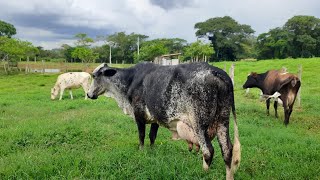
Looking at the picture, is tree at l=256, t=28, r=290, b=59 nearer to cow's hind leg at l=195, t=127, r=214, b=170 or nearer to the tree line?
the tree line

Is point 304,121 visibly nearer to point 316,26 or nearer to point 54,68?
point 54,68

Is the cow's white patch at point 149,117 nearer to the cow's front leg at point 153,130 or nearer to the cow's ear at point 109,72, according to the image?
the cow's front leg at point 153,130

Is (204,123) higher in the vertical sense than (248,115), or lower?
higher

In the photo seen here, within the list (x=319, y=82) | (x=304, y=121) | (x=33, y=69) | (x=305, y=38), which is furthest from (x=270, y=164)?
(x=305, y=38)

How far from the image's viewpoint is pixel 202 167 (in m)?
5.62

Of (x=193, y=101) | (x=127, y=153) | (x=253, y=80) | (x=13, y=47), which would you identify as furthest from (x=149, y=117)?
(x=13, y=47)

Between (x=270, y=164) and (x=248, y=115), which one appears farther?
(x=248, y=115)

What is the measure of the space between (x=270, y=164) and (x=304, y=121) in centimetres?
619

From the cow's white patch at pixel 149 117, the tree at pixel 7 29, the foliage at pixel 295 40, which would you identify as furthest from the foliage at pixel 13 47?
the foliage at pixel 295 40

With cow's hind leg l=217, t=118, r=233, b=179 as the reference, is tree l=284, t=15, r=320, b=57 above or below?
above

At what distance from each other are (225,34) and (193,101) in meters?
83.1

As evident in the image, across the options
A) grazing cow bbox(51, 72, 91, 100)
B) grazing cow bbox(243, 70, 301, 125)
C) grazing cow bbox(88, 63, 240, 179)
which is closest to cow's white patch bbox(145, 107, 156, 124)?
grazing cow bbox(88, 63, 240, 179)

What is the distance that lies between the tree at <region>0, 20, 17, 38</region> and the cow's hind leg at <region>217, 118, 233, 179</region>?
2784 inches

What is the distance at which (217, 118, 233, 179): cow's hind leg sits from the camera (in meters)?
5.12
